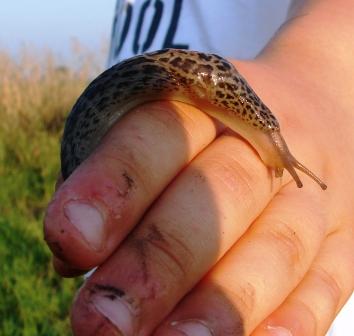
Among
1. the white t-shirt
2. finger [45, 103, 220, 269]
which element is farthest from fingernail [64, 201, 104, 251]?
the white t-shirt

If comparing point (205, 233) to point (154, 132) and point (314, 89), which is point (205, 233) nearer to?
point (154, 132)

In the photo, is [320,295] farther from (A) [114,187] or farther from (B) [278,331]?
(A) [114,187]

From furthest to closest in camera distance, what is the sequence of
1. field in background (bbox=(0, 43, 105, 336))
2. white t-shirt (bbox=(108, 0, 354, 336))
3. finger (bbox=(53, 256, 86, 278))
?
field in background (bbox=(0, 43, 105, 336)) → white t-shirt (bbox=(108, 0, 354, 336)) → finger (bbox=(53, 256, 86, 278))

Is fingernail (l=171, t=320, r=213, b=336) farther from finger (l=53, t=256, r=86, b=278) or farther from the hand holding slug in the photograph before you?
finger (l=53, t=256, r=86, b=278)

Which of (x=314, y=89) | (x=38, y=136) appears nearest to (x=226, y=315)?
(x=314, y=89)

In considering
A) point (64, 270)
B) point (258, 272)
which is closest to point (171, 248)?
point (258, 272)

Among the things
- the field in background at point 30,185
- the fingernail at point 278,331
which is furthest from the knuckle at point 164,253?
the field in background at point 30,185
